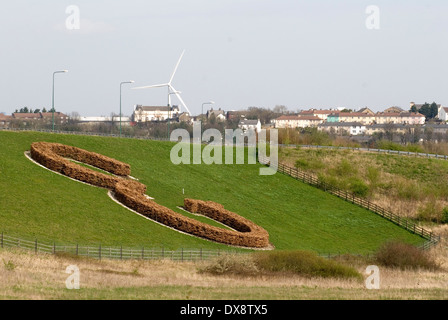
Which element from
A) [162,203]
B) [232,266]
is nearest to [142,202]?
[162,203]

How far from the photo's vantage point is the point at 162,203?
69.9 metres

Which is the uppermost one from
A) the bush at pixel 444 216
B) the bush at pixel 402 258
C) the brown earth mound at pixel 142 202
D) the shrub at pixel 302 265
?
the brown earth mound at pixel 142 202

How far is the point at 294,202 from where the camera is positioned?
85.5 meters

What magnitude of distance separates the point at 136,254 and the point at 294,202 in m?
35.0

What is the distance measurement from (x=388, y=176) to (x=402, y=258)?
178 feet

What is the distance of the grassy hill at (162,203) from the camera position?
59.2 meters

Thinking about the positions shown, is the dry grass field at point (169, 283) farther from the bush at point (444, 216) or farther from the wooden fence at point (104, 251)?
the bush at point (444, 216)

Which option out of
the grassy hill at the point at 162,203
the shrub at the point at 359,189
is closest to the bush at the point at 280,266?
the grassy hill at the point at 162,203

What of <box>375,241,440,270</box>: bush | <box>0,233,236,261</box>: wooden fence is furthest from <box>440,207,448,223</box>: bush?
<box>0,233,236,261</box>: wooden fence

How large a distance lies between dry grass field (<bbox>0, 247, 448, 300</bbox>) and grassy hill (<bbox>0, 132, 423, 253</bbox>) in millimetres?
8145

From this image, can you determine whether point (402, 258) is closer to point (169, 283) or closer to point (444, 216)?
point (169, 283)

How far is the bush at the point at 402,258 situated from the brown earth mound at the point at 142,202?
10355 millimetres

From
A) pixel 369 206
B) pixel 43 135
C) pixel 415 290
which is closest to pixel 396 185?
pixel 369 206
